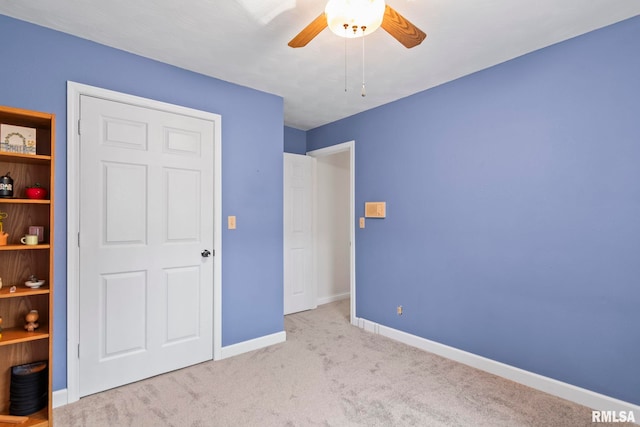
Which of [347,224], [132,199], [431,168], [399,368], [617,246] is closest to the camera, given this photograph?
[617,246]

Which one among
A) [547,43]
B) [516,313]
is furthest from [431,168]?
[516,313]

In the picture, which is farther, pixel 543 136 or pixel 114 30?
pixel 543 136

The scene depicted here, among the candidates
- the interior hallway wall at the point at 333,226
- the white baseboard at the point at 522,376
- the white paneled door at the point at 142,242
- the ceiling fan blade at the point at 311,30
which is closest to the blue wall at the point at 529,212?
the white baseboard at the point at 522,376

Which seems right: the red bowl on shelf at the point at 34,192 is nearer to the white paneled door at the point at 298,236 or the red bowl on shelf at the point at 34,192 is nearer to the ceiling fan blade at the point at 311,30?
the ceiling fan blade at the point at 311,30

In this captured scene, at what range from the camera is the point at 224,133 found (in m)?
2.86

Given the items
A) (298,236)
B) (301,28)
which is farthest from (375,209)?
(301,28)

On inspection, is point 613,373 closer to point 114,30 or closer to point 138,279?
point 138,279

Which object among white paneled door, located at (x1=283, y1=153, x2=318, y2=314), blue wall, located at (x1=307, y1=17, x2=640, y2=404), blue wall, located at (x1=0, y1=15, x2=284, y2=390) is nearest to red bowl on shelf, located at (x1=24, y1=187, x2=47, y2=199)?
blue wall, located at (x1=0, y1=15, x2=284, y2=390)

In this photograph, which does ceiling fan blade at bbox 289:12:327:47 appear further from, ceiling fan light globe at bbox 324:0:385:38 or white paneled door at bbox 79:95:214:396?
white paneled door at bbox 79:95:214:396

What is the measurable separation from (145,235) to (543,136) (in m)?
3.12

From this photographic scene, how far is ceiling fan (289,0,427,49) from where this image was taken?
1384mm

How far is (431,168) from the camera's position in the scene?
3004 mm

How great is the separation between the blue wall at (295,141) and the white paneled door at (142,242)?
64.3 inches

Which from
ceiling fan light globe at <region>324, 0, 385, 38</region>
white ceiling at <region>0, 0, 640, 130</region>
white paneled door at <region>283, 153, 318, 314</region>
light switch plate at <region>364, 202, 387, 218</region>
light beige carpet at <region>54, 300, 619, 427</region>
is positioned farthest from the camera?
white paneled door at <region>283, 153, 318, 314</region>
